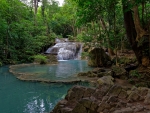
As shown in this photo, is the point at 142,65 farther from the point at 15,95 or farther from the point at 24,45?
the point at 24,45

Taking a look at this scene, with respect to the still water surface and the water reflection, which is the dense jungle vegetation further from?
the still water surface

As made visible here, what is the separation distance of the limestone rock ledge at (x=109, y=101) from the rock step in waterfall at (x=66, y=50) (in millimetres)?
16421

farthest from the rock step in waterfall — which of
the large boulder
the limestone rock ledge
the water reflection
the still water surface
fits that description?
the limestone rock ledge

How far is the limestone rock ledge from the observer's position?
4.21 meters

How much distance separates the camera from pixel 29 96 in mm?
7656

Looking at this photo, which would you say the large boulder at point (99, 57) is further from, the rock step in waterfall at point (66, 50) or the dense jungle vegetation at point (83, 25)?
the rock step in waterfall at point (66, 50)

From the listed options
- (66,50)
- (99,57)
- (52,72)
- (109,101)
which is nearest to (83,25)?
(66,50)

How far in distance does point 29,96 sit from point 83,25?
1303 cm

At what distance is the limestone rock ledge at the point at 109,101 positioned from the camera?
13.8ft

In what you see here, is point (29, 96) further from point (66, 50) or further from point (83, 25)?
point (66, 50)

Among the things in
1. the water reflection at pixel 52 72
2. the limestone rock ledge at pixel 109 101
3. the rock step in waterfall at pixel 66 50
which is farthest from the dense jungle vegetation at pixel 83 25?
the limestone rock ledge at pixel 109 101

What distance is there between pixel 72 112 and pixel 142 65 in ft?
21.3

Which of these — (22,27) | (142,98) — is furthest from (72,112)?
(22,27)

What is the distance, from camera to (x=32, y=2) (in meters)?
29.9
